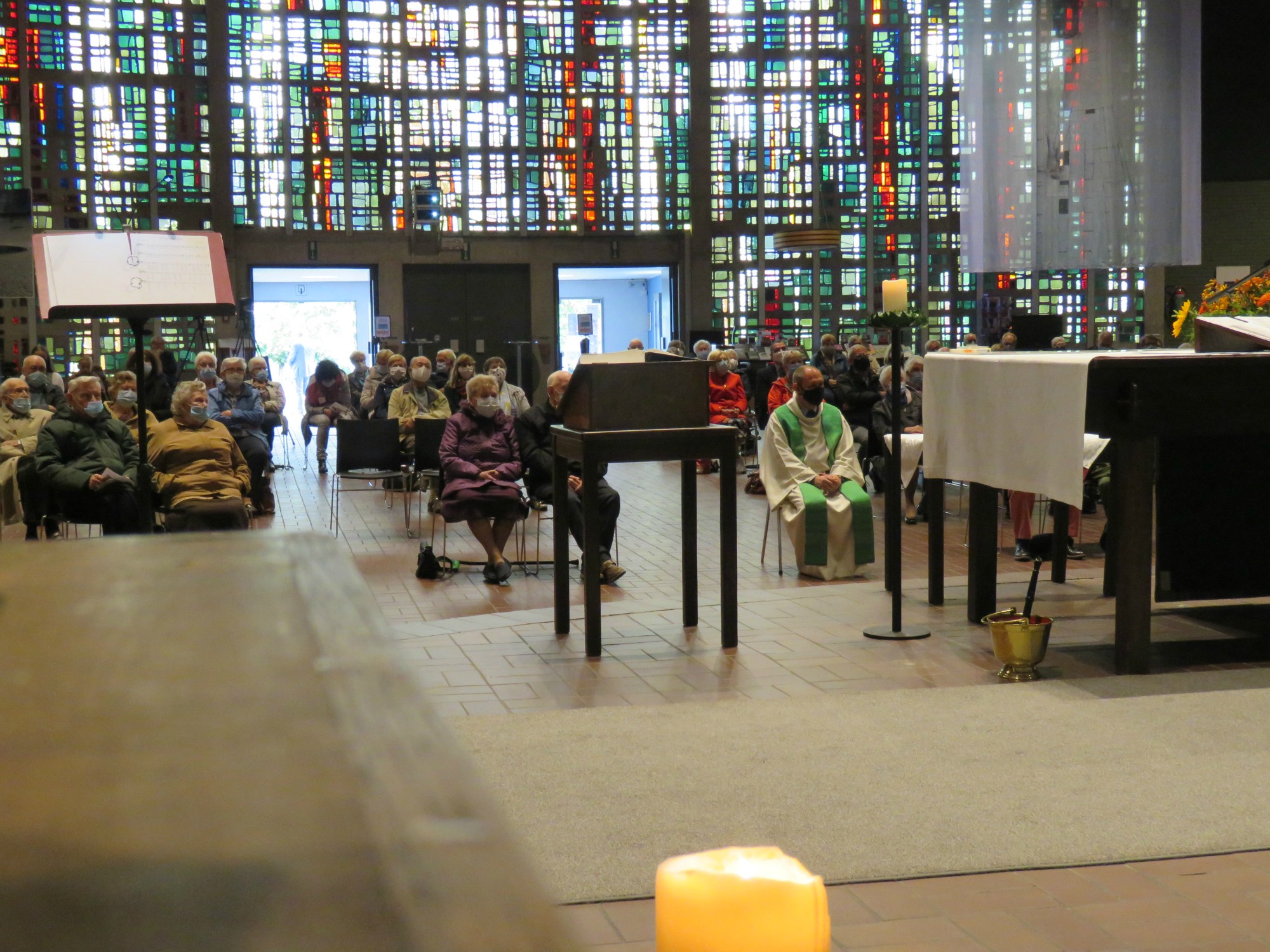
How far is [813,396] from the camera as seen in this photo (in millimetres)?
8266

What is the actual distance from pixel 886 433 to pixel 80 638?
10.8 metres

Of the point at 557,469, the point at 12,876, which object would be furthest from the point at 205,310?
the point at 12,876

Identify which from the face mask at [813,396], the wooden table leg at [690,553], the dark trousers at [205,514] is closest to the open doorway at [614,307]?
the face mask at [813,396]

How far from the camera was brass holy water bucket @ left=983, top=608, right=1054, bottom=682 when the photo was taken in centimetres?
514

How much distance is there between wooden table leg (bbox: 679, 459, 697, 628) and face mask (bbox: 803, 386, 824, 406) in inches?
80.9

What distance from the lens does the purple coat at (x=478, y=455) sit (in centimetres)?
812

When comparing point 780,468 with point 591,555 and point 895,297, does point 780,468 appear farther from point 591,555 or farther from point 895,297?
point 591,555

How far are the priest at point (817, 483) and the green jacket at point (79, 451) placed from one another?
362 centimetres

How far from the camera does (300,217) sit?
21828 millimetres

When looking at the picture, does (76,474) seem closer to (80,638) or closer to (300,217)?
(80,638)

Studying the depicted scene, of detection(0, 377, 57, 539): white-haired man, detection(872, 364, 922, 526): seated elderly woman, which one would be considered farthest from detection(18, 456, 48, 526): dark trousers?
detection(872, 364, 922, 526): seated elderly woman

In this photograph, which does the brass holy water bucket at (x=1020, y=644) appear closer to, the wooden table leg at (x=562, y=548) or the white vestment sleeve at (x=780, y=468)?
the wooden table leg at (x=562, y=548)

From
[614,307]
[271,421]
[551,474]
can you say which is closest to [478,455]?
[551,474]

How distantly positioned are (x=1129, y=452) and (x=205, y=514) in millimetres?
4840
